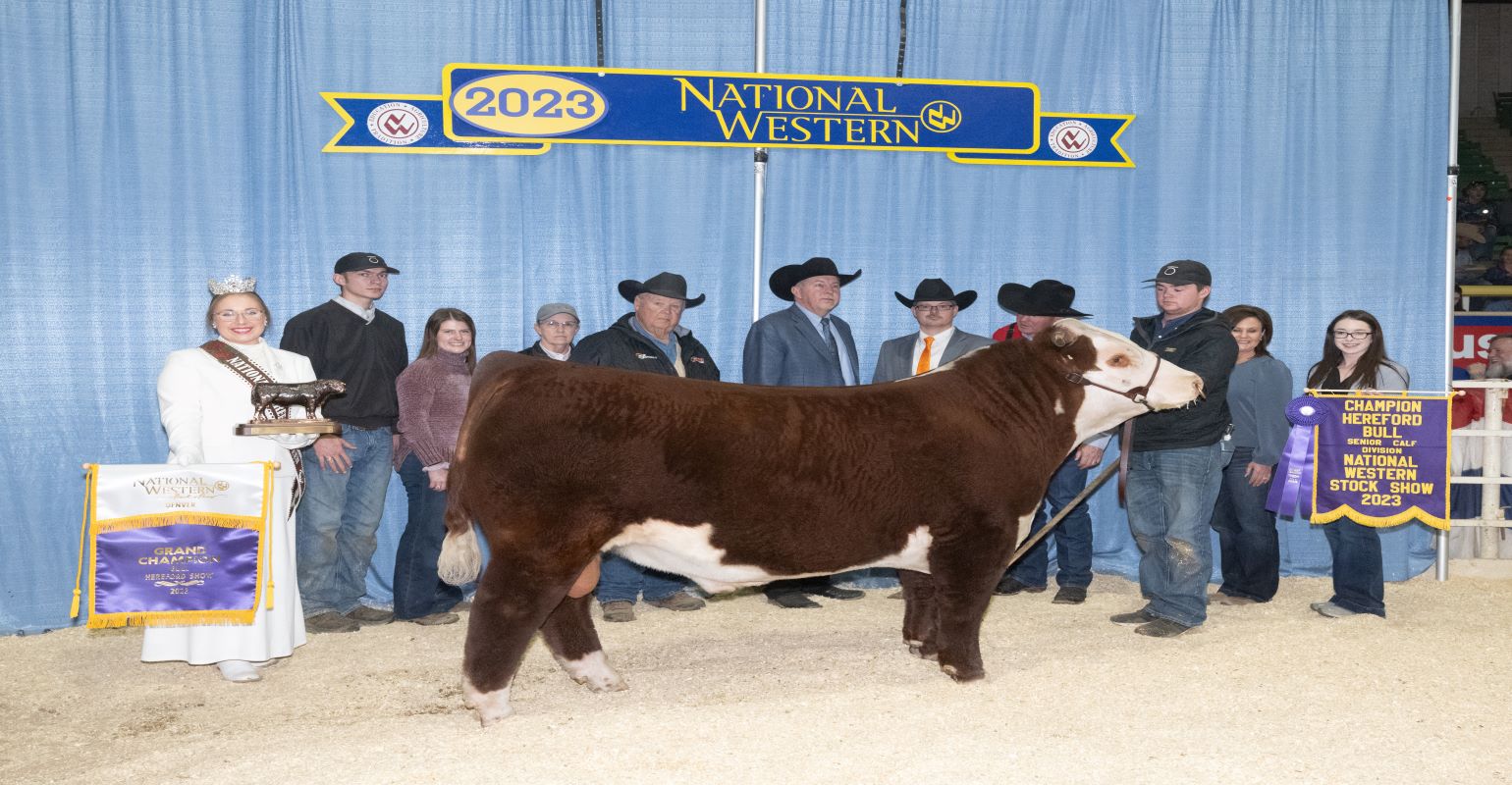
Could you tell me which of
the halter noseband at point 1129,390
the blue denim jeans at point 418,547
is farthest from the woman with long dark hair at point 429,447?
the halter noseband at point 1129,390

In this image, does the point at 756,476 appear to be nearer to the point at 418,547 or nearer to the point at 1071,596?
the point at 418,547

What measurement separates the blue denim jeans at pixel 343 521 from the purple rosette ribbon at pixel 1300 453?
15.0 feet

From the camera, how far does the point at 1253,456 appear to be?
618 centimetres

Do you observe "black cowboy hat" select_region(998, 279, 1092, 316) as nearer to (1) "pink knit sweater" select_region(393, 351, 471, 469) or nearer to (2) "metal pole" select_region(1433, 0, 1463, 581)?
(2) "metal pole" select_region(1433, 0, 1463, 581)

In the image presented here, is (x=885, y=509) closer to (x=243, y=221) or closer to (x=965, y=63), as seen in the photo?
(x=965, y=63)

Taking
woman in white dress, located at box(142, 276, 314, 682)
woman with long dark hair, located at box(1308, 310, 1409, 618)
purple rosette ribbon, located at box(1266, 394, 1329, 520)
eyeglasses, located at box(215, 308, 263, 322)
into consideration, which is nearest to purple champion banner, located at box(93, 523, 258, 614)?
woman in white dress, located at box(142, 276, 314, 682)

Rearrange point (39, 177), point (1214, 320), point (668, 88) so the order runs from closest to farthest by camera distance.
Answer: point (1214, 320), point (39, 177), point (668, 88)

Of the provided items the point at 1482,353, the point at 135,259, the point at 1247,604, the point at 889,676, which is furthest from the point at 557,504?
the point at 1482,353

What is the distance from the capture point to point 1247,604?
6.19 m

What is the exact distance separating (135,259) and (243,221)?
1.89 ft

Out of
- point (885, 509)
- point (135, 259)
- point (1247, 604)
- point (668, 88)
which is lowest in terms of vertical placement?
point (1247, 604)

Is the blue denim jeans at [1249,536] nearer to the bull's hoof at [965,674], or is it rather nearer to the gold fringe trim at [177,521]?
the bull's hoof at [965,674]

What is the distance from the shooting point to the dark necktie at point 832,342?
6.00 metres

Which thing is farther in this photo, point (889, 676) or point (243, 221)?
point (243, 221)
